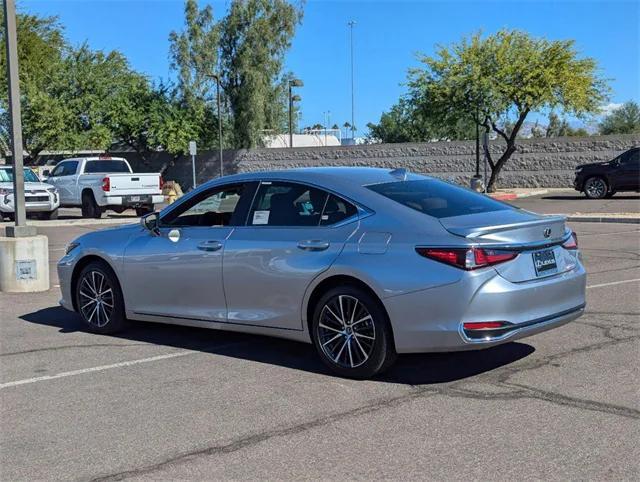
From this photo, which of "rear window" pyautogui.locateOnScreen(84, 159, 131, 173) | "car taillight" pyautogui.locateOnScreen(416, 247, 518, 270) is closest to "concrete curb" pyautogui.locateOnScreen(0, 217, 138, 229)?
"rear window" pyautogui.locateOnScreen(84, 159, 131, 173)

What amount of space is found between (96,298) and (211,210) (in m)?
1.62

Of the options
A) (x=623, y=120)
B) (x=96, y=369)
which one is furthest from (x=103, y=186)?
(x=623, y=120)

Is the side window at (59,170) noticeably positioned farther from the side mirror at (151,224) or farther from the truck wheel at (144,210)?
the side mirror at (151,224)

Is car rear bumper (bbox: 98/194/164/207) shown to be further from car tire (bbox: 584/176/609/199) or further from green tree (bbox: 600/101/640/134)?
green tree (bbox: 600/101/640/134)

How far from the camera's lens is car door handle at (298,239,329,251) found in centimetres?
591

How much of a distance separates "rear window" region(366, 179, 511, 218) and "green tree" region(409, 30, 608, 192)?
25630 millimetres

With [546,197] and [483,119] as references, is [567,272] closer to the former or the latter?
[546,197]

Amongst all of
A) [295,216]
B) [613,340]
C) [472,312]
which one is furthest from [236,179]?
[613,340]

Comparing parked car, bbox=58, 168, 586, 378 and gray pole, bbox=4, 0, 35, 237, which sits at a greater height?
gray pole, bbox=4, 0, 35, 237

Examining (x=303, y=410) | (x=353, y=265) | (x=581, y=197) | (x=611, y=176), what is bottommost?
(x=303, y=410)

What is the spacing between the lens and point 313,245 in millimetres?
5957

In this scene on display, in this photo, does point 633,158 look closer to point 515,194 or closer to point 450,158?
point 515,194

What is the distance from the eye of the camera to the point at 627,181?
27.5 metres

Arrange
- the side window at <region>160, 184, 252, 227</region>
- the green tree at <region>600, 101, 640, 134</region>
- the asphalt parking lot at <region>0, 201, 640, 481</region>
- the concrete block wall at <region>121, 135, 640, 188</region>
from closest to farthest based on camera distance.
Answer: the asphalt parking lot at <region>0, 201, 640, 481</region>, the side window at <region>160, 184, 252, 227</region>, the concrete block wall at <region>121, 135, 640, 188</region>, the green tree at <region>600, 101, 640, 134</region>
